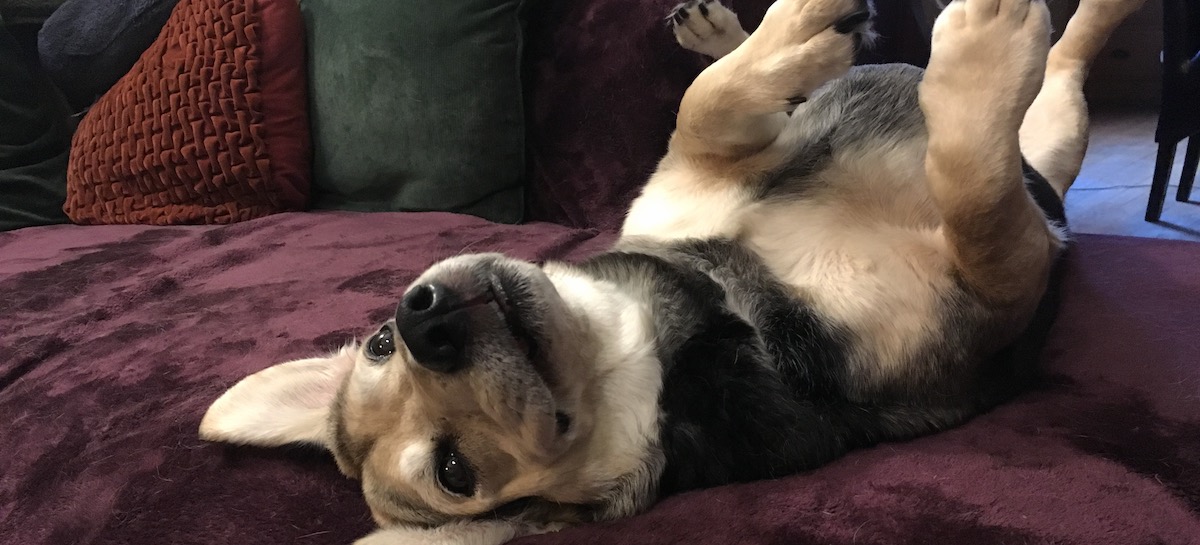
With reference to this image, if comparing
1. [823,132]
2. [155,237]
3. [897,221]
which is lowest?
[155,237]

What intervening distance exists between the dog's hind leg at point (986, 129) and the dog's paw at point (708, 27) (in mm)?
762

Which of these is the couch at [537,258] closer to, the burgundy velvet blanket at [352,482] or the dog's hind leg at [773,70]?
the burgundy velvet blanket at [352,482]

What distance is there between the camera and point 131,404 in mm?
1764

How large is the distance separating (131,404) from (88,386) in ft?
0.69

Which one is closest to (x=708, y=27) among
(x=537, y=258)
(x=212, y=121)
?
(x=537, y=258)

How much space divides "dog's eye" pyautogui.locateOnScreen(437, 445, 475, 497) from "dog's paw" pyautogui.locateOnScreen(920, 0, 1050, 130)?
107cm

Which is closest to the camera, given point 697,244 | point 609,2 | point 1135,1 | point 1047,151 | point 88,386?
point 697,244

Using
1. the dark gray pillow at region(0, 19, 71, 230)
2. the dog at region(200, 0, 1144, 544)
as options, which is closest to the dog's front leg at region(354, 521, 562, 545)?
the dog at region(200, 0, 1144, 544)

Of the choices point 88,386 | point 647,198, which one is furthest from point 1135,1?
point 88,386

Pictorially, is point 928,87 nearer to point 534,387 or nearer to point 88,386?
point 534,387

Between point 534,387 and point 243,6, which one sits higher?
point 243,6

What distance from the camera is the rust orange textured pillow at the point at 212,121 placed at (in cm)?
285

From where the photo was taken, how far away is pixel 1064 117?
7.42ft

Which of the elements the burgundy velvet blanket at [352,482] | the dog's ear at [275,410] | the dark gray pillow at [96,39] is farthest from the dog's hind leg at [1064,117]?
the dark gray pillow at [96,39]
